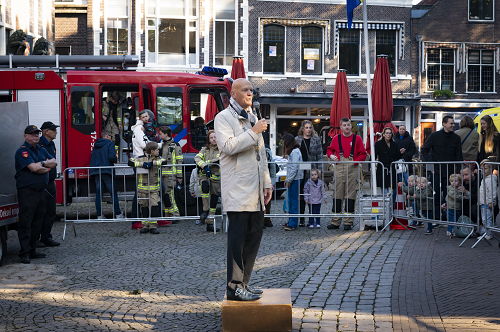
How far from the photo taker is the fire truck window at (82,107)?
1167cm

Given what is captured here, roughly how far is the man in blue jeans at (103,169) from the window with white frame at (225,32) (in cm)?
1379

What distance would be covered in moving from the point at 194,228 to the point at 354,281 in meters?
4.84

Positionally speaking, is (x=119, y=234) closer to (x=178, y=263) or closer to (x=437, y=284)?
(x=178, y=263)

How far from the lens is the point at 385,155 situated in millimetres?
11016

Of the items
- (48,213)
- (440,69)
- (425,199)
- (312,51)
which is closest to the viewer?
(48,213)

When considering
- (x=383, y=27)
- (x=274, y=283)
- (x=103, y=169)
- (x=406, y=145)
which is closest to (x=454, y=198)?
(x=274, y=283)

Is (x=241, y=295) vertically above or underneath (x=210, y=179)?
underneath

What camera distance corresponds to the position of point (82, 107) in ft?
38.4

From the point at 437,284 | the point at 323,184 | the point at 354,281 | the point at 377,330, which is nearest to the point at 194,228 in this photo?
the point at 323,184

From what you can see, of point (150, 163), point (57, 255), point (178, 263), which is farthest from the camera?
point (150, 163)

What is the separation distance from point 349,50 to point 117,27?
33.0ft

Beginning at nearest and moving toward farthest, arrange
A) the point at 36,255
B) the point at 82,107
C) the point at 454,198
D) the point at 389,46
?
1. the point at 36,255
2. the point at 454,198
3. the point at 82,107
4. the point at 389,46

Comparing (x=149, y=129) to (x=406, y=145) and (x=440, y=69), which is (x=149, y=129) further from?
(x=440, y=69)

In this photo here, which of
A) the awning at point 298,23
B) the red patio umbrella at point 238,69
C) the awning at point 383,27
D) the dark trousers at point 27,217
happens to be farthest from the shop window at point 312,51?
the dark trousers at point 27,217
